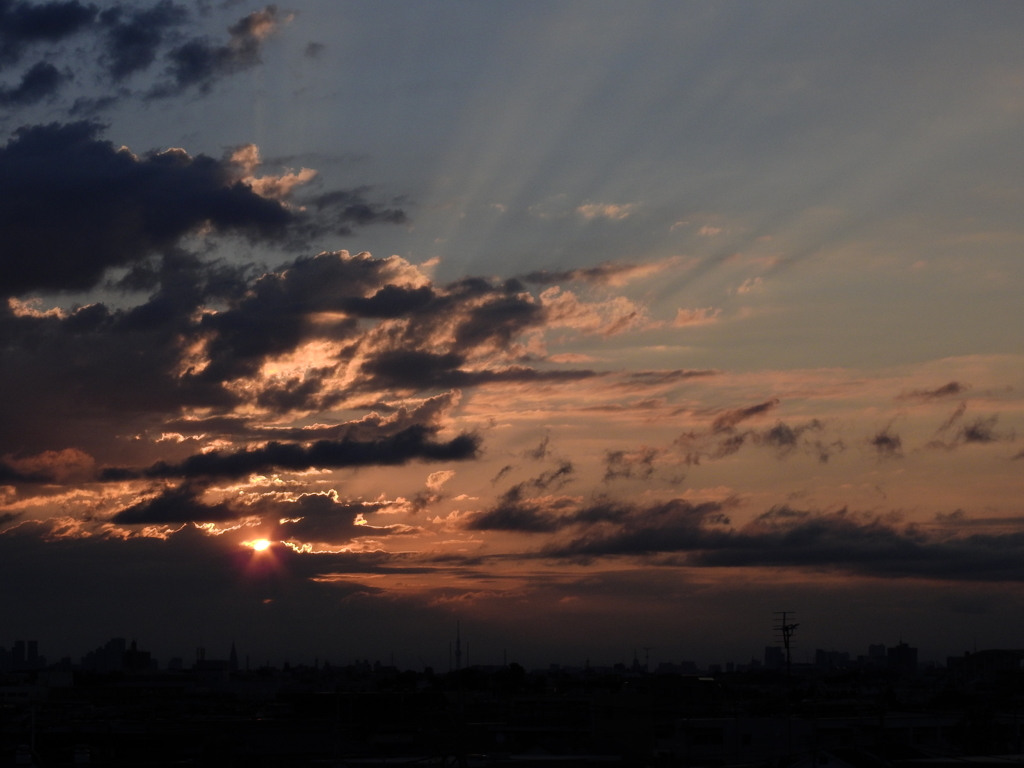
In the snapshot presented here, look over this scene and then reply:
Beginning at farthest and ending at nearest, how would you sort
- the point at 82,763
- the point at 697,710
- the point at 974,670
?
the point at 974,670 → the point at 697,710 → the point at 82,763

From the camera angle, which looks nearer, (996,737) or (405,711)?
(996,737)

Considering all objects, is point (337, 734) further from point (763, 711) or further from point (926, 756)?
point (763, 711)

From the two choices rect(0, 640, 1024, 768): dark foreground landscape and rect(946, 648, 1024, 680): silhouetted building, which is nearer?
rect(0, 640, 1024, 768): dark foreground landscape

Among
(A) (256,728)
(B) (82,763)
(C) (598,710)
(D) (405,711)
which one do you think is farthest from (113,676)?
(B) (82,763)

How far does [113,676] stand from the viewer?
6368 inches

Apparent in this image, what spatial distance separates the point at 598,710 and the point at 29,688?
60522 millimetres

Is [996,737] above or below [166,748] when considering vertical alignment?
below

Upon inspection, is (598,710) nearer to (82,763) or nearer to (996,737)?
(996,737)

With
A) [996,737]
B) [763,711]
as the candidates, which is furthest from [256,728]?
[763,711]

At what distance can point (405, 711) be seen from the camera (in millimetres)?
79375

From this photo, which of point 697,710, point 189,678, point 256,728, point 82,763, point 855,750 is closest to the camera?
point 82,763

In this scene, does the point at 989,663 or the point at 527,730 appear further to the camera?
the point at 989,663

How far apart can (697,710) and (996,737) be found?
25611 mm

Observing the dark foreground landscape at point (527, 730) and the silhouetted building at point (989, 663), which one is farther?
the silhouetted building at point (989, 663)
